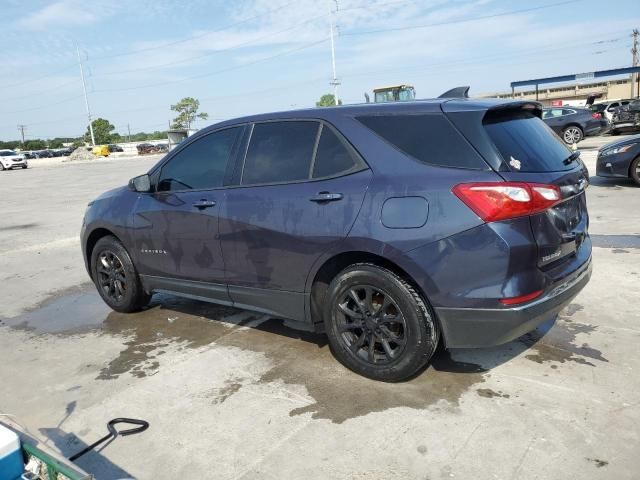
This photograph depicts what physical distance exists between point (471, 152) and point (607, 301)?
8.11ft

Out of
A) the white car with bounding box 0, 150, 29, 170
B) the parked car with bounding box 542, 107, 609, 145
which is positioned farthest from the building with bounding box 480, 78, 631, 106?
the white car with bounding box 0, 150, 29, 170

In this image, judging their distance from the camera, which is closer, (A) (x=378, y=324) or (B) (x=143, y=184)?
(A) (x=378, y=324)

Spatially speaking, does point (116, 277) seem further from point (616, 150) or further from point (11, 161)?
point (11, 161)

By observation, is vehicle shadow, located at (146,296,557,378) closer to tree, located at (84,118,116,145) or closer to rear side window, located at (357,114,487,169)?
rear side window, located at (357,114,487,169)

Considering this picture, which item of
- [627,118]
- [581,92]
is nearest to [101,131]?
[581,92]

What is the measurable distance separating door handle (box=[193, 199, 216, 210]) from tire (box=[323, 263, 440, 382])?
1.22 metres

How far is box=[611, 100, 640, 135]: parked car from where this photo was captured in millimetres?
23906

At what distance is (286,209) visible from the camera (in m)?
3.68

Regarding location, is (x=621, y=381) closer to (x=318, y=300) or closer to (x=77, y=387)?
(x=318, y=300)

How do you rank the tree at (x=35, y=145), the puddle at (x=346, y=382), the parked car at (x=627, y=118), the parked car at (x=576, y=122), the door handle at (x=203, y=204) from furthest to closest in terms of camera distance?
the tree at (x=35, y=145) < the parked car at (x=627, y=118) < the parked car at (x=576, y=122) < the door handle at (x=203, y=204) < the puddle at (x=346, y=382)

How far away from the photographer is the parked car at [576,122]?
19.6 metres

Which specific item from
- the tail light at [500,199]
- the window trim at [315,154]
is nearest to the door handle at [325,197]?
the window trim at [315,154]

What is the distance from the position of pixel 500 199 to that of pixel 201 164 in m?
2.48

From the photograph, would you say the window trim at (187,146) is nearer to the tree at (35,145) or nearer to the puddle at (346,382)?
the puddle at (346,382)
